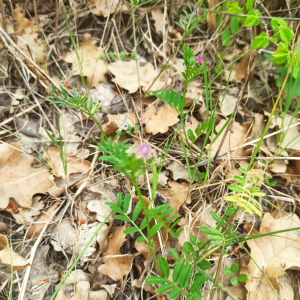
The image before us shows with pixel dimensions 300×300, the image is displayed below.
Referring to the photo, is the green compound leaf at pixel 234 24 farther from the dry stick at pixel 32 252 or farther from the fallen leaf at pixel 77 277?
the fallen leaf at pixel 77 277

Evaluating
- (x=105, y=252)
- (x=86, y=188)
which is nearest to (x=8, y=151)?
(x=86, y=188)

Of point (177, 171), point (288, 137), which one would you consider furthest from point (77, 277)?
point (288, 137)

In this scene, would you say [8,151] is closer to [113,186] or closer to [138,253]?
[113,186]

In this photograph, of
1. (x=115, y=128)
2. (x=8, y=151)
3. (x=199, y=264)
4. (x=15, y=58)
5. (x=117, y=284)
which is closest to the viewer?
(x=199, y=264)

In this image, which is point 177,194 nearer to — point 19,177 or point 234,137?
point 234,137

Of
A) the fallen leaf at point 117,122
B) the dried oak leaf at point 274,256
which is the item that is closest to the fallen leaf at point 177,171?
the fallen leaf at point 117,122

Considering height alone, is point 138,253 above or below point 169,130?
below

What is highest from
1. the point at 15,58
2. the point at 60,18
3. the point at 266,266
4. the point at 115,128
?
the point at 60,18
